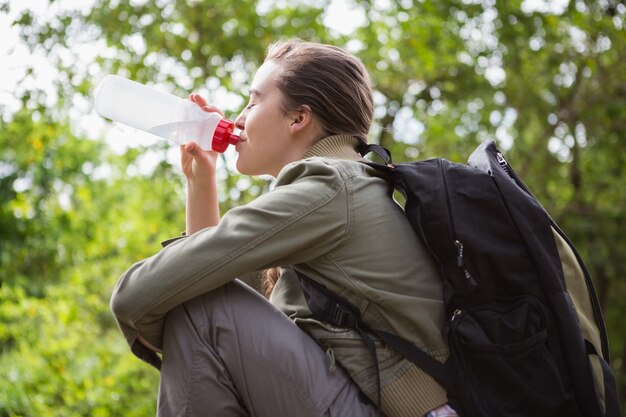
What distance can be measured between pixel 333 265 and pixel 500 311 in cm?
41

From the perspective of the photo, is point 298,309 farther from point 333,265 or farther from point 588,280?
point 588,280

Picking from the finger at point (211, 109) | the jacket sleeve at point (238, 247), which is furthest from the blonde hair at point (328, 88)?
the jacket sleeve at point (238, 247)

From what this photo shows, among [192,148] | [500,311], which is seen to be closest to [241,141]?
[192,148]

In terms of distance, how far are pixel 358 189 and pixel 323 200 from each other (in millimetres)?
124

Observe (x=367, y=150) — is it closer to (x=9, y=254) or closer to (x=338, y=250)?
(x=338, y=250)

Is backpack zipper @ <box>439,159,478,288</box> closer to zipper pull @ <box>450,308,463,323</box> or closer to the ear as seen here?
zipper pull @ <box>450,308,463,323</box>

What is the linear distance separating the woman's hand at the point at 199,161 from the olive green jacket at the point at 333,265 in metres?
0.58

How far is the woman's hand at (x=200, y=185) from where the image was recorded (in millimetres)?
2523

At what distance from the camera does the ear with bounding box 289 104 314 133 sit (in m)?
2.27

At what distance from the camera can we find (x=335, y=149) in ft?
7.31

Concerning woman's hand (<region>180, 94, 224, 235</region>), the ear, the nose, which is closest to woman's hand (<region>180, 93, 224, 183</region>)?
woman's hand (<region>180, 94, 224, 235</region>)

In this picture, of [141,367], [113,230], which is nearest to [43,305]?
[113,230]

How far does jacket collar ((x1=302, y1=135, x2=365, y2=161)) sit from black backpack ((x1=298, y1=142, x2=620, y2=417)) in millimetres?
294

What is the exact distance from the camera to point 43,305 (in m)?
6.68
